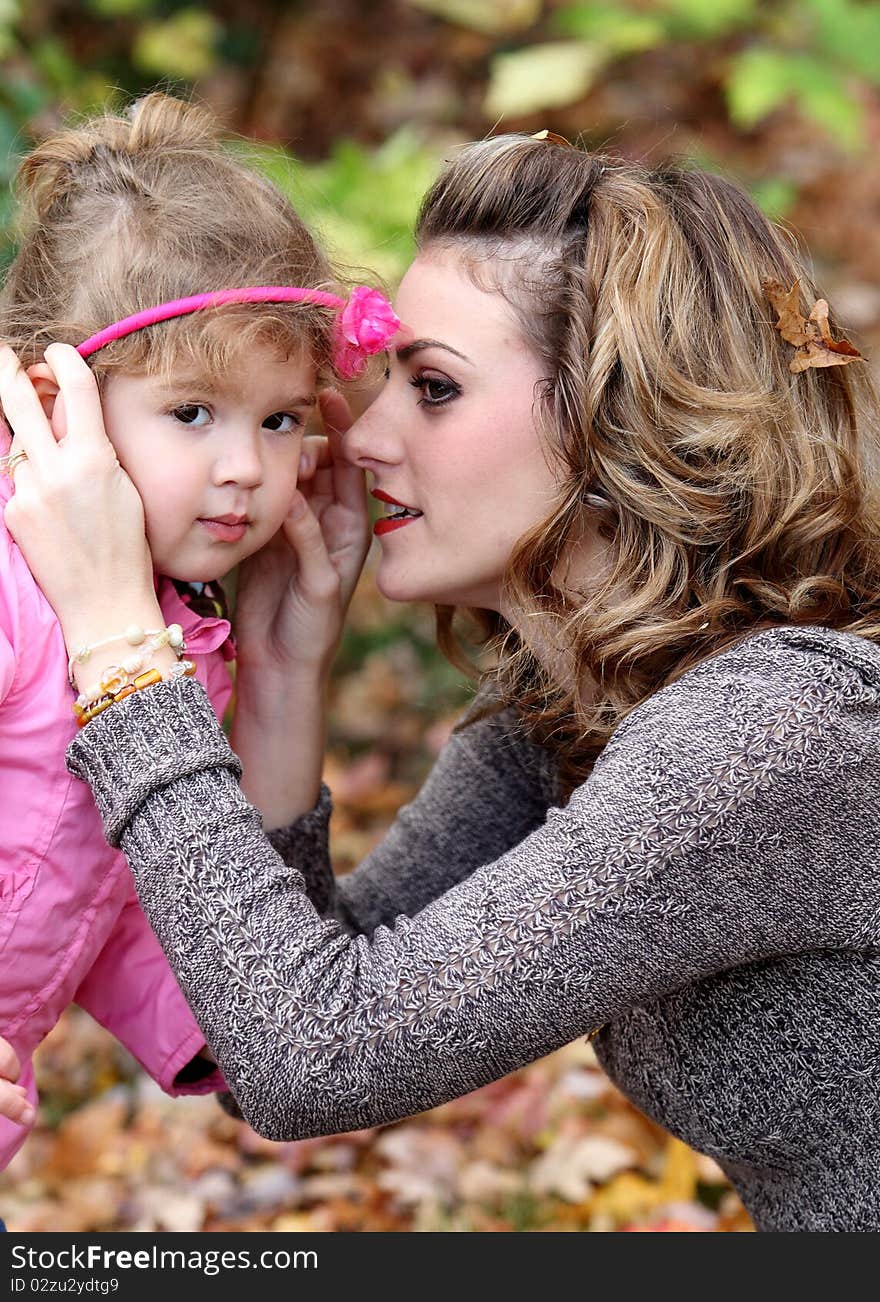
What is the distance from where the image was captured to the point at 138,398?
1.71 m

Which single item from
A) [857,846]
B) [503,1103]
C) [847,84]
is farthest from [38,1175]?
[847,84]

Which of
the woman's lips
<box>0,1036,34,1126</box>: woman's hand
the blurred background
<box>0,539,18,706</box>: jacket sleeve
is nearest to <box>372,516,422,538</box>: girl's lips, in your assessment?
the woman's lips

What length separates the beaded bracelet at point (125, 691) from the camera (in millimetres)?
1598

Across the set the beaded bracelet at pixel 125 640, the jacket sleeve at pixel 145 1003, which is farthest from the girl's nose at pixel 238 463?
the jacket sleeve at pixel 145 1003

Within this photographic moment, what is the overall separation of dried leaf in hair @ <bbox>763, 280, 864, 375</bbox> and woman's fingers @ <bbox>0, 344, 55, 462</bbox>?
1.05m

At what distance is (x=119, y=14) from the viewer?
207 inches

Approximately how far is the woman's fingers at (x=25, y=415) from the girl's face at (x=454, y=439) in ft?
1.74

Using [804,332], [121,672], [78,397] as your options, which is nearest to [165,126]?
[78,397]

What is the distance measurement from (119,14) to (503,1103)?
4439mm

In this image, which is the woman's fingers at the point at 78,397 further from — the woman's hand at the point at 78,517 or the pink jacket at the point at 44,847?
the pink jacket at the point at 44,847

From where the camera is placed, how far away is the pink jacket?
1.63m

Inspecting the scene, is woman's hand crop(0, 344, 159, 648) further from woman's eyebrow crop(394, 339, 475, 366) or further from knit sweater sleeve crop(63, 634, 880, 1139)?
woman's eyebrow crop(394, 339, 475, 366)

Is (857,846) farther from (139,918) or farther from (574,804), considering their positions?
(139,918)

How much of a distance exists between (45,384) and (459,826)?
1052 millimetres
